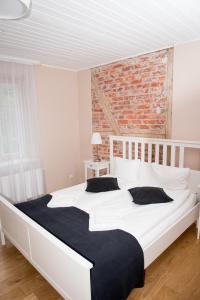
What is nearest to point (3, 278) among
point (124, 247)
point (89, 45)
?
point (124, 247)

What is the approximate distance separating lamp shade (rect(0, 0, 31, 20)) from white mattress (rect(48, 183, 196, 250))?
164 centimetres

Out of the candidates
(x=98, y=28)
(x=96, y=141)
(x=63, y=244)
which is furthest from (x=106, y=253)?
(x=96, y=141)

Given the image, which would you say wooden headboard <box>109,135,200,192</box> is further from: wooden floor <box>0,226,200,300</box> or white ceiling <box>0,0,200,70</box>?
white ceiling <box>0,0,200,70</box>

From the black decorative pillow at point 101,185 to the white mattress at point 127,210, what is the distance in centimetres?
7

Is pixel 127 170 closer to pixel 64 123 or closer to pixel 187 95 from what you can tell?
pixel 187 95

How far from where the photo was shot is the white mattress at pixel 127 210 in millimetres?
1859

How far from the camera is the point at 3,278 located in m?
1.97

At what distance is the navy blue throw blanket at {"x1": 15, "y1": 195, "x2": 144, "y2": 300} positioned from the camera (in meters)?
1.39

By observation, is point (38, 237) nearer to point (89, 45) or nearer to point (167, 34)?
point (89, 45)

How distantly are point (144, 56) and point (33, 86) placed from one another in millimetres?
1837

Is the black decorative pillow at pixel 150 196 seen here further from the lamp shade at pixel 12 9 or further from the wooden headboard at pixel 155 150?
the lamp shade at pixel 12 9

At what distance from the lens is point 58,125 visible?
4062 mm

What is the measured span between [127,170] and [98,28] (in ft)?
6.22

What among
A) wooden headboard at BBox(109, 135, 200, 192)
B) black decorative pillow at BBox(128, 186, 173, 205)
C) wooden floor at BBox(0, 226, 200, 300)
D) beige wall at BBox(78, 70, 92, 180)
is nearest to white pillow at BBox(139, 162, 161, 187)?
wooden headboard at BBox(109, 135, 200, 192)
